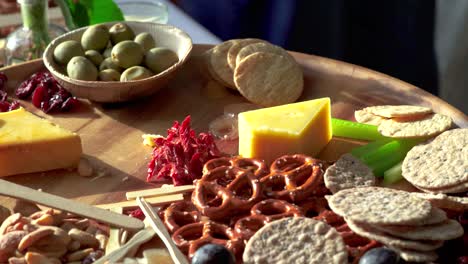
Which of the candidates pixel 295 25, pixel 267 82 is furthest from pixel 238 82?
pixel 295 25

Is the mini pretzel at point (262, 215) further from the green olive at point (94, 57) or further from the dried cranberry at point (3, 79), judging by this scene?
the dried cranberry at point (3, 79)

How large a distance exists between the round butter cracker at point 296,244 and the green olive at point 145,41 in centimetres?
66

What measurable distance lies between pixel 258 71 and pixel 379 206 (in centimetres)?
54

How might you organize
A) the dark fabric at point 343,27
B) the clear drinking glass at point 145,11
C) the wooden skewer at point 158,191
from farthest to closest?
the dark fabric at point 343,27 < the clear drinking glass at point 145,11 < the wooden skewer at point 158,191

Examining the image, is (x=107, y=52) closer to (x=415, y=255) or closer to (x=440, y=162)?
(x=440, y=162)

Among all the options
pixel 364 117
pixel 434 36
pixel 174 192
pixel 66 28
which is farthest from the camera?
pixel 434 36

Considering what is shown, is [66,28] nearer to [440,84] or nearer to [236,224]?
[236,224]

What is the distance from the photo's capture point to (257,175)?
149cm

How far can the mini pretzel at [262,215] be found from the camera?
53.6 inches

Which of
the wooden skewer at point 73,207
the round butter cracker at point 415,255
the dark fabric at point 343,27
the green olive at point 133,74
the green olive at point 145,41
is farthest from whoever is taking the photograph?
the dark fabric at point 343,27

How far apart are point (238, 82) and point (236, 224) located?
48 centimetres

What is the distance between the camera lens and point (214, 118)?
1.77 meters

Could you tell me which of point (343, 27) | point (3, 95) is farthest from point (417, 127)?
point (343, 27)

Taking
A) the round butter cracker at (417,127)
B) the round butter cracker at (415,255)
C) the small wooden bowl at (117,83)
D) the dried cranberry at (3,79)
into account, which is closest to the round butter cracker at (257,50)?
the small wooden bowl at (117,83)
